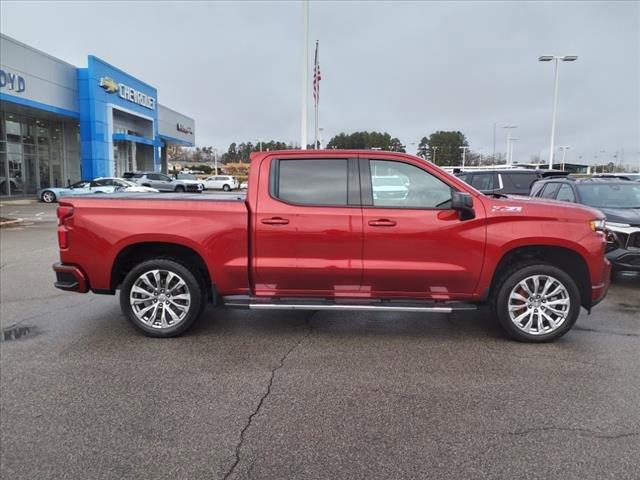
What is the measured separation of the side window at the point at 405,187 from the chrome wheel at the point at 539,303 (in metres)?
1.17

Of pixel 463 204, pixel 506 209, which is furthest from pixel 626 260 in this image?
pixel 463 204

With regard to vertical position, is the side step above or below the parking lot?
above

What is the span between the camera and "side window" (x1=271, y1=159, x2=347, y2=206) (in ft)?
16.5

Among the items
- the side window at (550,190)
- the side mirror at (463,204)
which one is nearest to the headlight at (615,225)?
the side window at (550,190)

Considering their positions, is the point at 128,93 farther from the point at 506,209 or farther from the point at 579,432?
the point at 579,432

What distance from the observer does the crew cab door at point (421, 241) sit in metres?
4.86

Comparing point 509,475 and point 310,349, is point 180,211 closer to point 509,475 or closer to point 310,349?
point 310,349

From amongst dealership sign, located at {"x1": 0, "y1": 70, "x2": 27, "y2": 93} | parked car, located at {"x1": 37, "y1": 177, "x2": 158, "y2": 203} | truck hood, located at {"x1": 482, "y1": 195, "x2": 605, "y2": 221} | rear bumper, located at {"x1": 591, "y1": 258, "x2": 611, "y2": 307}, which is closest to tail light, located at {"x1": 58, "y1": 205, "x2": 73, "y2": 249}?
truck hood, located at {"x1": 482, "y1": 195, "x2": 605, "y2": 221}

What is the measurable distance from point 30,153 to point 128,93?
8883 mm

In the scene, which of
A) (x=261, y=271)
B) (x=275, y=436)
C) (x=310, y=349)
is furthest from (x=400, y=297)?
(x=275, y=436)

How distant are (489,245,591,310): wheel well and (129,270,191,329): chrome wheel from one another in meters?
3.24

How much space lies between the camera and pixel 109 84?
3406 cm

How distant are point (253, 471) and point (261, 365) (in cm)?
161

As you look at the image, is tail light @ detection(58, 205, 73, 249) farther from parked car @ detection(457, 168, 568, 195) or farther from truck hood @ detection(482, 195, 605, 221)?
parked car @ detection(457, 168, 568, 195)
